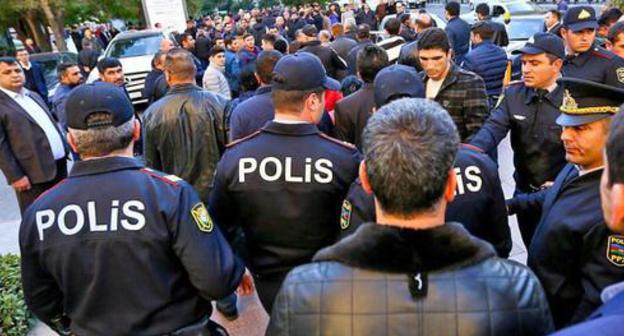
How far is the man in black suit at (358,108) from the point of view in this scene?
12.5ft

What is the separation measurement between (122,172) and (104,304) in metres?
0.54

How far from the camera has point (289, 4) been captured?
139ft

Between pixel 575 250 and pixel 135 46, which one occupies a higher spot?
pixel 575 250

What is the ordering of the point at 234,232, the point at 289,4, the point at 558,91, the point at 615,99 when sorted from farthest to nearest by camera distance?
the point at 289,4 < the point at 558,91 < the point at 234,232 < the point at 615,99

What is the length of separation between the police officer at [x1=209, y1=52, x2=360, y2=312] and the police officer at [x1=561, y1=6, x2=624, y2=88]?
9.63 feet

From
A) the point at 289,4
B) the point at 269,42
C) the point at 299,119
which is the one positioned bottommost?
the point at 289,4

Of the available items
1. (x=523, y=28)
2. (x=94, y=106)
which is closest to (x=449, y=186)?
(x=94, y=106)

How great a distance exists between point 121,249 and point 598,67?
420cm

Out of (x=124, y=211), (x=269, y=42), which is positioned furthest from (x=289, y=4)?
(x=124, y=211)

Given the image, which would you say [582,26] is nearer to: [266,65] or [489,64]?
[489,64]

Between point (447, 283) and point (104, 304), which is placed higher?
point (447, 283)

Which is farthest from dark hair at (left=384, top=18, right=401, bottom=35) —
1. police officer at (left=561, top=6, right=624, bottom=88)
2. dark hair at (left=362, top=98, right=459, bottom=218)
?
dark hair at (left=362, top=98, right=459, bottom=218)

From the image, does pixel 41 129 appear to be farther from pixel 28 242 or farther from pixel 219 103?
pixel 28 242

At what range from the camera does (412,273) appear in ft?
4.46
